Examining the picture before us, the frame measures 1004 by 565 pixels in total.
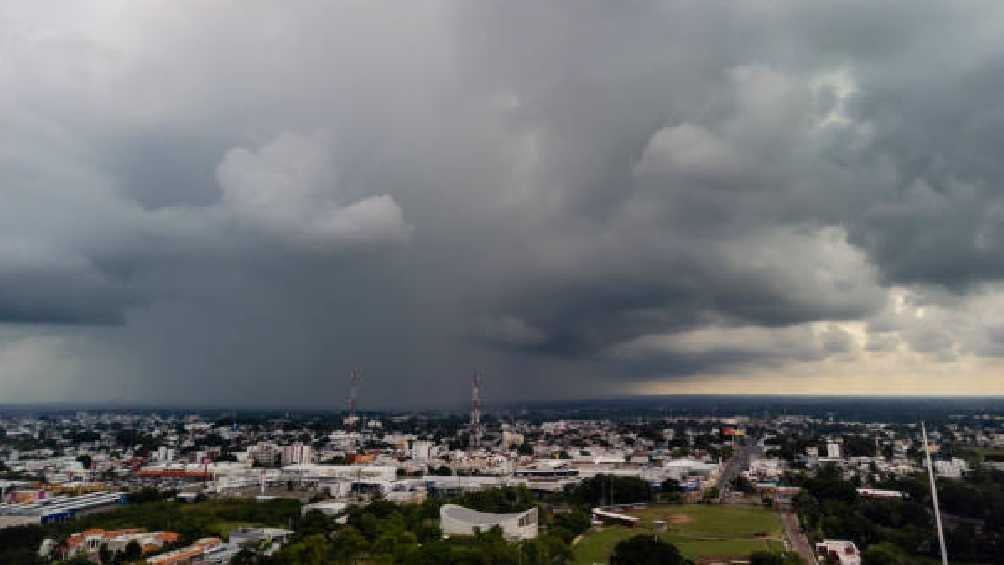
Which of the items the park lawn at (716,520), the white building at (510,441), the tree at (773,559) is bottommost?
the park lawn at (716,520)

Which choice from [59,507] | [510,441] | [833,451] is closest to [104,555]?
[59,507]

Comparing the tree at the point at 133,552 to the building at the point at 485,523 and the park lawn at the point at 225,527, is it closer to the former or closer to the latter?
the park lawn at the point at 225,527

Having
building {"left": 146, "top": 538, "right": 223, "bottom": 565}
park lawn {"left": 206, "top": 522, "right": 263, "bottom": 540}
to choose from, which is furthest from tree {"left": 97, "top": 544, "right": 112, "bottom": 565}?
park lawn {"left": 206, "top": 522, "right": 263, "bottom": 540}

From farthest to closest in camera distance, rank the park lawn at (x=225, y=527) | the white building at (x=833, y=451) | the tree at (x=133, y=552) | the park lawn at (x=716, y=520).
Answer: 1. the white building at (x=833, y=451)
2. the park lawn at (x=716, y=520)
3. the park lawn at (x=225, y=527)
4. the tree at (x=133, y=552)

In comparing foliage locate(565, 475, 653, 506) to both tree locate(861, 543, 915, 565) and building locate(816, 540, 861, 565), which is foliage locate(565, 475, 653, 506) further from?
tree locate(861, 543, 915, 565)

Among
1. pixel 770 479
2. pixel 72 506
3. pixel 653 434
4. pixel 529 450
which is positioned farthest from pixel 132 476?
pixel 653 434

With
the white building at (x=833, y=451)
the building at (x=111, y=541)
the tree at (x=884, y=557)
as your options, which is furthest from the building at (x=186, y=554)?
the white building at (x=833, y=451)
